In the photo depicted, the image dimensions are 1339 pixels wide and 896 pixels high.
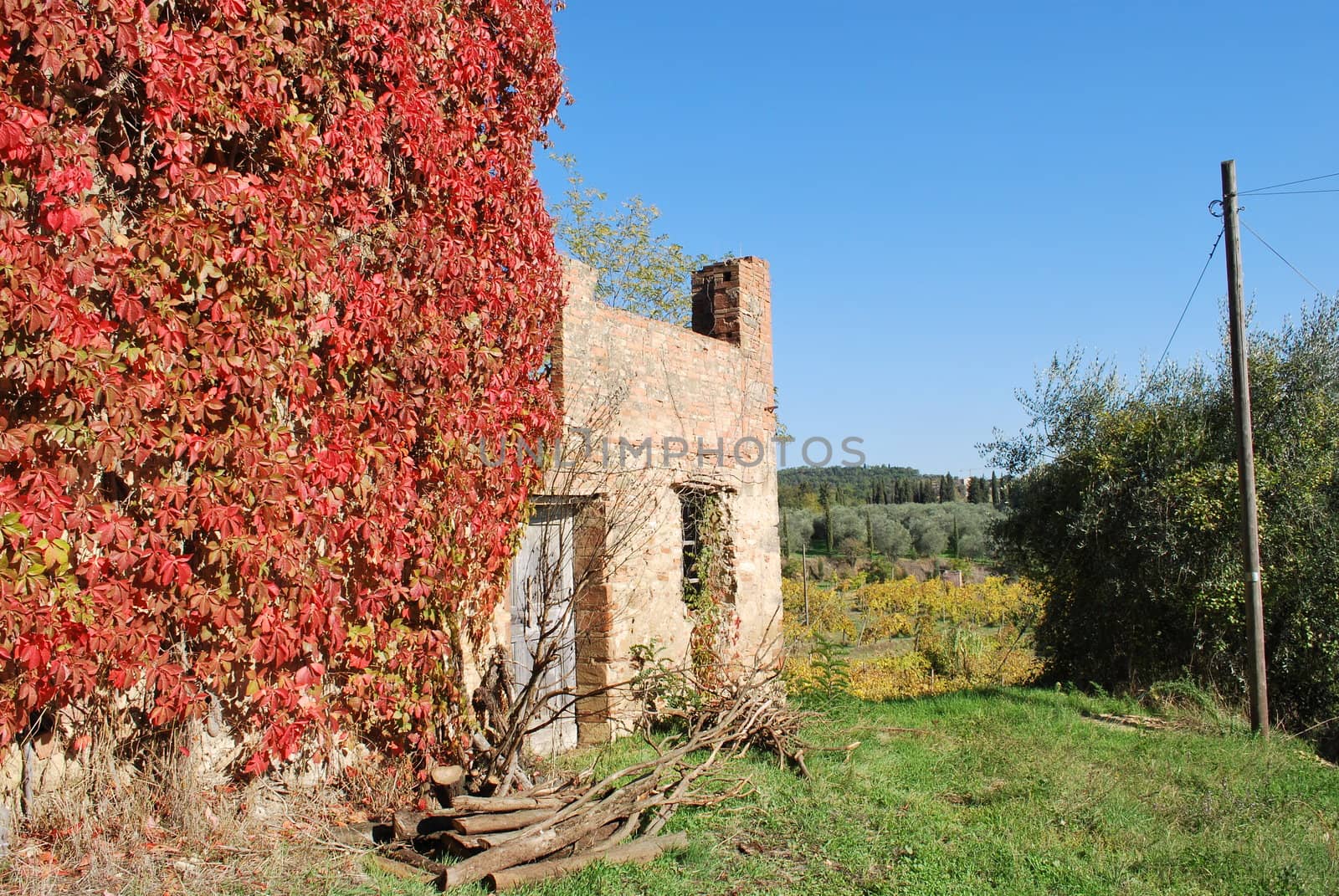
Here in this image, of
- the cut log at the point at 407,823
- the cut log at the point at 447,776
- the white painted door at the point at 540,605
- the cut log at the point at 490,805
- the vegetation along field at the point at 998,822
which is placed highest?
the white painted door at the point at 540,605

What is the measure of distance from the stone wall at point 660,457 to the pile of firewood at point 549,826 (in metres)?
1.58

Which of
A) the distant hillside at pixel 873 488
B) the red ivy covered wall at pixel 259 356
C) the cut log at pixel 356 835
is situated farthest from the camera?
the distant hillside at pixel 873 488

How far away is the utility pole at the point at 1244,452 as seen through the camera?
915 centimetres

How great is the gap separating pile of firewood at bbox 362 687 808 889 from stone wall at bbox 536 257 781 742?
1.58m

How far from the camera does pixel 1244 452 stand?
30.4 feet

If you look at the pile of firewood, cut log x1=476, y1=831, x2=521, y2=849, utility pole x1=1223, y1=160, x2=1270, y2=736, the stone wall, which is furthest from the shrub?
cut log x1=476, y1=831, x2=521, y2=849

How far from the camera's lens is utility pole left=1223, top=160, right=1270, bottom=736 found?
30.0ft

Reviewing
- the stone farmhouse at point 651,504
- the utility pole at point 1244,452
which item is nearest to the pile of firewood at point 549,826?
the stone farmhouse at point 651,504

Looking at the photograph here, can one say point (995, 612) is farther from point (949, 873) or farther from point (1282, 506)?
point (949, 873)

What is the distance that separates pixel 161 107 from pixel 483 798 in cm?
401

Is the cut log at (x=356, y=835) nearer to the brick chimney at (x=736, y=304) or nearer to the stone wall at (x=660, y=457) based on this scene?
the stone wall at (x=660, y=457)

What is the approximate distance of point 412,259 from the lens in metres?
5.75

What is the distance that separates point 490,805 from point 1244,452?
27.8 ft

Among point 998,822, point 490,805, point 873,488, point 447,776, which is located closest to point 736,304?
point 998,822
